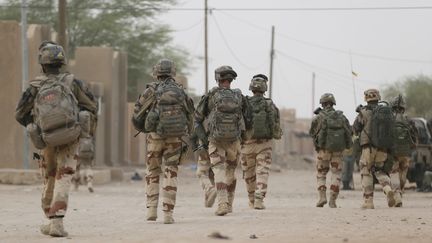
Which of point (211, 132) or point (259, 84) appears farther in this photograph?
point (259, 84)

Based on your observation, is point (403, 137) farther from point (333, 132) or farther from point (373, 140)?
point (373, 140)

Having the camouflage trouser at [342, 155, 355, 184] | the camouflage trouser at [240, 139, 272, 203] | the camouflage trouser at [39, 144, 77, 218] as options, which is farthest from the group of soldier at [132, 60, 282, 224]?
the camouflage trouser at [342, 155, 355, 184]

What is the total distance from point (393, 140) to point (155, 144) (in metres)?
5.41

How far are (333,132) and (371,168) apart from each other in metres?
0.86

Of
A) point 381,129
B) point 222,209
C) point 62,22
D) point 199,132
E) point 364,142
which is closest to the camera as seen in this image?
point 222,209

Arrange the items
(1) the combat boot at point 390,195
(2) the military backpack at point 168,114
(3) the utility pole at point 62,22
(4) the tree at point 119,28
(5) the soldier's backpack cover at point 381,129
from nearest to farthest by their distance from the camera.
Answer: (2) the military backpack at point 168,114 → (5) the soldier's backpack cover at point 381,129 → (1) the combat boot at point 390,195 → (3) the utility pole at point 62,22 → (4) the tree at point 119,28

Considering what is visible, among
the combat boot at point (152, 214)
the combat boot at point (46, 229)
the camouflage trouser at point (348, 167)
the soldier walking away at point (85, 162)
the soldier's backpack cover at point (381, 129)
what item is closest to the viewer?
the combat boot at point (46, 229)

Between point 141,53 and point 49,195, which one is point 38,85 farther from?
point 141,53

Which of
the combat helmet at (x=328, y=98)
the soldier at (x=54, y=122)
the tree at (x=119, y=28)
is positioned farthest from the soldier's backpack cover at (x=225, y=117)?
the tree at (x=119, y=28)

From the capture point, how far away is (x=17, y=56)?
2983cm

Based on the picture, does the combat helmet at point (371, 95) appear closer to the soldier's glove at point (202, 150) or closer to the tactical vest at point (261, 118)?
the tactical vest at point (261, 118)

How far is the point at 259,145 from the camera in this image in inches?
640

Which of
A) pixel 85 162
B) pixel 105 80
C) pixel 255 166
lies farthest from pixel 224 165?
pixel 105 80

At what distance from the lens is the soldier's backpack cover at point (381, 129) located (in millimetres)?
16734
